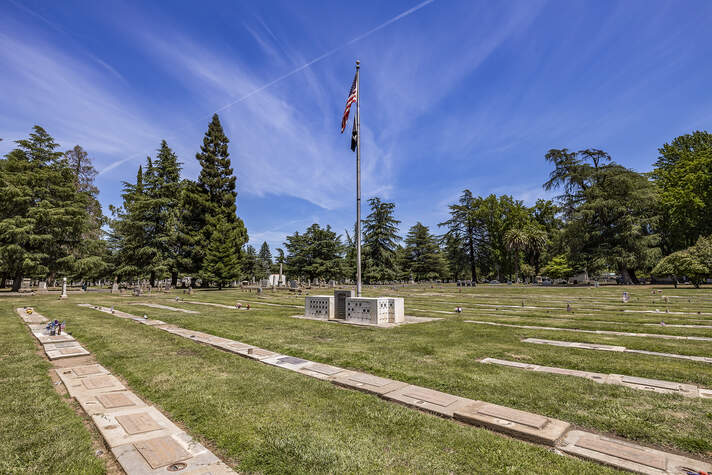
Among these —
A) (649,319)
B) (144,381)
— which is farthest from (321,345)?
(649,319)

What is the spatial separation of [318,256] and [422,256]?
26218 mm

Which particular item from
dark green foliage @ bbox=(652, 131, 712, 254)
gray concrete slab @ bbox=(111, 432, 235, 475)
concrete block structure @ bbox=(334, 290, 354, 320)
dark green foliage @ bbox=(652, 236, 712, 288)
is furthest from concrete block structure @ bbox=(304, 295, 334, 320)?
dark green foliage @ bbox=(652, 131, 712, 254)

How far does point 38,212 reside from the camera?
94.3ft

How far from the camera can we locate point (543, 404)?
4.40 m

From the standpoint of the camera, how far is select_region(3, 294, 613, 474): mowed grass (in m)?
2.94

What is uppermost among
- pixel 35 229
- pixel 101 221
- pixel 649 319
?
pixel 101 221

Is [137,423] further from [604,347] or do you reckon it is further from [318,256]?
[318,256]

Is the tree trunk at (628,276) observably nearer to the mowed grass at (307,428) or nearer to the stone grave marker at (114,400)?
the mowed grass at (307,428)

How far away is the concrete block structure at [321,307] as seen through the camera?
1378 centimetres

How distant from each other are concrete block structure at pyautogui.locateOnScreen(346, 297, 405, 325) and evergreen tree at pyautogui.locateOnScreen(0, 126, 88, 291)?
3063 centimetres

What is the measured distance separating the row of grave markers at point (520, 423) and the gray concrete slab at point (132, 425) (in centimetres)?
245

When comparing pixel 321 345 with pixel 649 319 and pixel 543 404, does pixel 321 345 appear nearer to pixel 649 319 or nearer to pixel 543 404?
pixel 543 404

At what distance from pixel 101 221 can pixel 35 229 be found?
419 inches

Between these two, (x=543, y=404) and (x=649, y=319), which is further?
(x=649, y=319)
